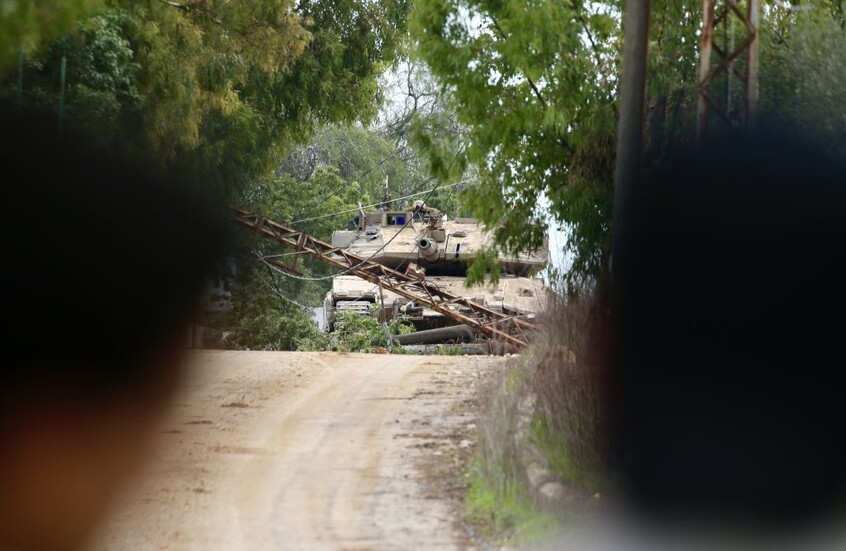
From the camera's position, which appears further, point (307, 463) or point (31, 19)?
point (307, 463)

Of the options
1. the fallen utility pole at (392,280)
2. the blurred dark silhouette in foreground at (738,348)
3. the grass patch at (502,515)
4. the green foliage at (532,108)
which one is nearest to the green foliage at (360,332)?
the fallen utility pole at (392,280)

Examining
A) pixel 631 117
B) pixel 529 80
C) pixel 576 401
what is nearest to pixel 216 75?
pixel 529 80

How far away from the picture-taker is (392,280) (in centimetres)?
2888

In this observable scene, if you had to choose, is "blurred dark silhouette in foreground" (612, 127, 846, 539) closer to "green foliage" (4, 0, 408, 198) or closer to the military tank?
"green foliage" (4, 0, 408, 198)

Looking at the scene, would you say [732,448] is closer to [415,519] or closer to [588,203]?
[415,519]

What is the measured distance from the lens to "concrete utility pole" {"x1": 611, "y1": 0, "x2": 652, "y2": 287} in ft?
35.7

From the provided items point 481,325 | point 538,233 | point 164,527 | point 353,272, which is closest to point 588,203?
point 538,233

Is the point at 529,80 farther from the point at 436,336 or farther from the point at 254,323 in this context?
the point at 254,323

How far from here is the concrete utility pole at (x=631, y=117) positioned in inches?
428

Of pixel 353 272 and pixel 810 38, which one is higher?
pixel 810 38

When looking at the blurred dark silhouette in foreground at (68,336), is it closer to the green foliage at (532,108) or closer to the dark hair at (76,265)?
the dark hair at (76,265)

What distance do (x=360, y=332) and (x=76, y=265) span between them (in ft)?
47.2

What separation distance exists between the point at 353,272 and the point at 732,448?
19.2m

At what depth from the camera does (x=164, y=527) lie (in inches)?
407
